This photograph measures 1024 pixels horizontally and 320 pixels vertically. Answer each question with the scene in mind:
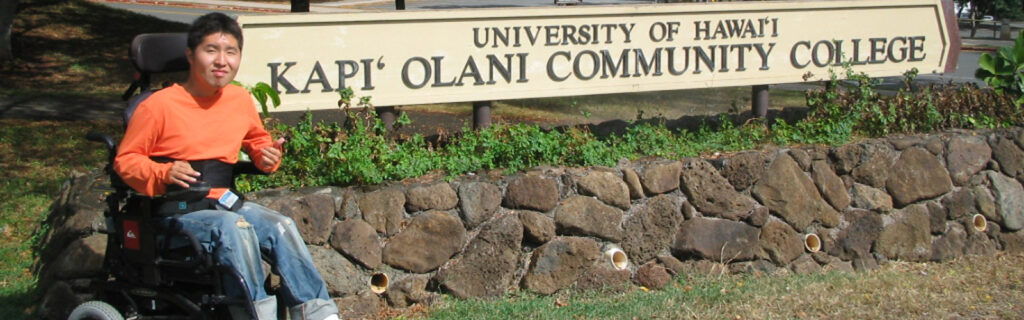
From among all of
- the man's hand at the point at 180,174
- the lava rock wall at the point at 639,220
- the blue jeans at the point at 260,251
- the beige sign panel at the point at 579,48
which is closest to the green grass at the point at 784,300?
the lava rock wall at the point at 639,220

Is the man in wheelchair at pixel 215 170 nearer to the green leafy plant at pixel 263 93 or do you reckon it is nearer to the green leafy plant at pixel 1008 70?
the green leafy plant at pixel 263 93

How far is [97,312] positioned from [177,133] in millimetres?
793

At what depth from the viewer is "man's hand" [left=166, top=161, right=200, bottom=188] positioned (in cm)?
375

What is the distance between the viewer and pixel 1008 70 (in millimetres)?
7984

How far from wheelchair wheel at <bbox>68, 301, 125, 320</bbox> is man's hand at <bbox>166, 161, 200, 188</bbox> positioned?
0.65 meters

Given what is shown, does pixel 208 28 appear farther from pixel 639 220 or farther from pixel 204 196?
pixel 639 220

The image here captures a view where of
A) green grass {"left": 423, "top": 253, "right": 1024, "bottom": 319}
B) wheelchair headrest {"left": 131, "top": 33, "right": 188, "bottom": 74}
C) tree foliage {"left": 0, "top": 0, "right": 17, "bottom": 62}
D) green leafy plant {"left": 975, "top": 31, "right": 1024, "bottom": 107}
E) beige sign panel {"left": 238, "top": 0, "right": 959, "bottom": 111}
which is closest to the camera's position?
wheelchair headrest {"left": 131, "top": 33, "right": 188, "bottom": 74}

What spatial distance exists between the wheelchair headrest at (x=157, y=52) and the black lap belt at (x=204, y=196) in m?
0.54

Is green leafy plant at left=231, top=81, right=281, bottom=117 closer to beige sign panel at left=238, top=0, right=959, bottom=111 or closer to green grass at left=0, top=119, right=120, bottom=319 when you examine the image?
beige sign panel at left=238, top=0, right=959, bottom=111

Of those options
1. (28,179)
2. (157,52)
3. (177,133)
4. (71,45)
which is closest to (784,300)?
(177,133)

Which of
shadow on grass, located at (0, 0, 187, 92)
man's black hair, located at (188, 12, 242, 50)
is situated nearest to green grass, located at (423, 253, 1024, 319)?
man's black hair, located at (188, 12, 242, 50)

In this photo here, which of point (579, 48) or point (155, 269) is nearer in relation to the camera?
point (155, 269)

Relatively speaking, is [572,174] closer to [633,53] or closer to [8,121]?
[633,53]

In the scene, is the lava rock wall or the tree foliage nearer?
the lava rock wall
